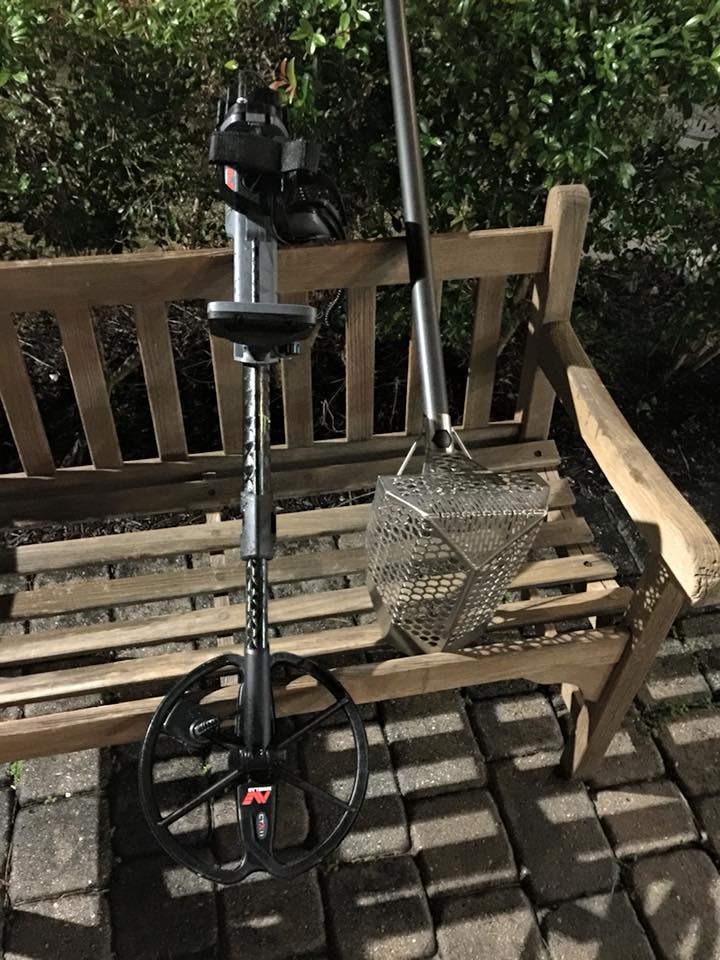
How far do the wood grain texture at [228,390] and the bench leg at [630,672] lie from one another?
104 centimetres

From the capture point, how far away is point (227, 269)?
1781 millimetres

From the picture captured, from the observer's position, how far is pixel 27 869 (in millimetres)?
1980

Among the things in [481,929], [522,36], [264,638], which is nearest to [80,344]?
[264,638]

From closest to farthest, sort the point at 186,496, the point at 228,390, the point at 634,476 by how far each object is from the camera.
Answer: the point at 634,476 < the point at 228,390 < the point at 186,496

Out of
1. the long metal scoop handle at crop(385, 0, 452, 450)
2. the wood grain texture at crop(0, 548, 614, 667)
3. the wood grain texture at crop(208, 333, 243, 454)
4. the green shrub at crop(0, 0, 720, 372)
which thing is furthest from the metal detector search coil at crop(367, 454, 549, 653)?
the green shrub at crop(0, 0, 720, 372)

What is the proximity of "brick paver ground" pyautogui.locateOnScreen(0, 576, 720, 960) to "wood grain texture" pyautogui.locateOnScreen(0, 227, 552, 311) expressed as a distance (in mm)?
1212

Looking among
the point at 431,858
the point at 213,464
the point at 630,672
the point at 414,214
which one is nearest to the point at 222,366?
the point at 213,464

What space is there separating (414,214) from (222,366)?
0.59 m

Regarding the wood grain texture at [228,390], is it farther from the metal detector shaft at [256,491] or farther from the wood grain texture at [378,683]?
the wood grain texture at [378,683]

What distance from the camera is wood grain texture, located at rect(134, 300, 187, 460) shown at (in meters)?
1.83

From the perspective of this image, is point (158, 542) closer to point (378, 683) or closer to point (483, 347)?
point (378, 683)

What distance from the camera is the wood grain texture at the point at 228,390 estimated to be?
1920 millimetres

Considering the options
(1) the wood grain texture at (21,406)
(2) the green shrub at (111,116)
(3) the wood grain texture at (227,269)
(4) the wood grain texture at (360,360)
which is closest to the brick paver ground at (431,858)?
(1) the wood grain texture at (21,406)

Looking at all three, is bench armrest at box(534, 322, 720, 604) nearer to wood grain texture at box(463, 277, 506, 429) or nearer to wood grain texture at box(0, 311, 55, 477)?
wood grain texture at box(463, 277, 506, 429)
